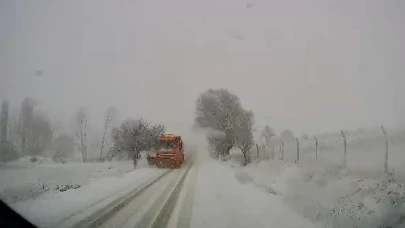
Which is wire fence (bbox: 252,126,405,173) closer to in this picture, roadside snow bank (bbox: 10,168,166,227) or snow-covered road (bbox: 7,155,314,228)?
snow-covered road (bbox: 7,155,314,228)

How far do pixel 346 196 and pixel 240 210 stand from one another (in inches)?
112

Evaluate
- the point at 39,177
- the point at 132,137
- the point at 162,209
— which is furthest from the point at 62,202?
the point at 132,137

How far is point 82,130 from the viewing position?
13414 millimetres

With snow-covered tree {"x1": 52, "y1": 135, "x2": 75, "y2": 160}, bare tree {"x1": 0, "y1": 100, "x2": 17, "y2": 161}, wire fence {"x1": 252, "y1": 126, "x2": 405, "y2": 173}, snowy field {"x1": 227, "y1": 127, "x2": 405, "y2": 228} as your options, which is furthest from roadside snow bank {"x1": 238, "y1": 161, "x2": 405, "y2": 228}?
bare tree {"x1": 0, "y1": 100, "x2": 17, "y2": 161}

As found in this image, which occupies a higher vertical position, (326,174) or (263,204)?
(326,174)

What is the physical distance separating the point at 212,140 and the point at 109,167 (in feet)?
20.5

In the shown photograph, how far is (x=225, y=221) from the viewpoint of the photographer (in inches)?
322

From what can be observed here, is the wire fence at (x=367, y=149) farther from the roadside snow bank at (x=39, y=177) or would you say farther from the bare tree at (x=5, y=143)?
the bare tree at (x=5, y=143)

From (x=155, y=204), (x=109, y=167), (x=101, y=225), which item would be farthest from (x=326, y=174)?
(x=109, y=167)

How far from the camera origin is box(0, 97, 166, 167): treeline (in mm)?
11617

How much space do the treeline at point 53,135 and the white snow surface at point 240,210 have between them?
165 inches

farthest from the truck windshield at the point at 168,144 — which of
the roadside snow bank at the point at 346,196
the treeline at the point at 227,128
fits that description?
the roadside snow bank at the point at 346,196

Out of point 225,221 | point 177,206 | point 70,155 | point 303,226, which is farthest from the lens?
point 70,155

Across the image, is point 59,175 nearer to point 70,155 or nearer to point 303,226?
point 70,155
